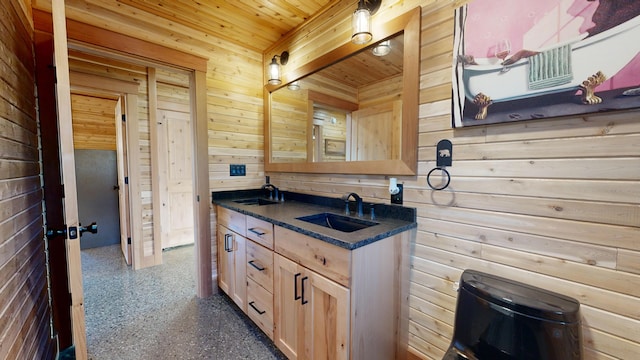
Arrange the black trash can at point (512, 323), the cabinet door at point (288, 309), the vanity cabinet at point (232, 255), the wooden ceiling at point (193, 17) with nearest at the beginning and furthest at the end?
1. the black trash can at point (512, 323)
2. the cabinet door at point (288, 309)
3. the wooden ceiling at point (193, 17)
4. the vanity cabinet at point (232, 255)

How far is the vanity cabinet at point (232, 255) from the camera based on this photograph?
73.4 inches

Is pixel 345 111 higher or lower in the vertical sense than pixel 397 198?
higher

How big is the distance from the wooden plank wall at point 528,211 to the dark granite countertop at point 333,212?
11 centimetres

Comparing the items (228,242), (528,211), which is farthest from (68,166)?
(528,211)

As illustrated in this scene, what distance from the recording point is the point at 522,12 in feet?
3.30

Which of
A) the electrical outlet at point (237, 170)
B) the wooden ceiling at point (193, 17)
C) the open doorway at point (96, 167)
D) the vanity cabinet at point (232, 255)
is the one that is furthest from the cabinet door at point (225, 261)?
the open doorway at point (96, 167)

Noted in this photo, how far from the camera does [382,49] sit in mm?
1542

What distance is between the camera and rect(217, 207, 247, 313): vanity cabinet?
6.12ft

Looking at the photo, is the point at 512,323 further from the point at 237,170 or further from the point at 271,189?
the point at 237,170

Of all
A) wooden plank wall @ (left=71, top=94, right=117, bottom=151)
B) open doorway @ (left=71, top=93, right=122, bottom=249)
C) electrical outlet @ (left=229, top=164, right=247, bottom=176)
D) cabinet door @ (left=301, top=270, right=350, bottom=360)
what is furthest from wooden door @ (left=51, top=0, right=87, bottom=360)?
wooden plank wall @ (left=71, top=94, right=117, bottom=151)

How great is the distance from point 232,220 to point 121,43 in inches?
62.0

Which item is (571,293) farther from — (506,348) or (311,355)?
(311,355)

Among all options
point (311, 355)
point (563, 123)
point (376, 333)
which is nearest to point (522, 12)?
point (563, 123)

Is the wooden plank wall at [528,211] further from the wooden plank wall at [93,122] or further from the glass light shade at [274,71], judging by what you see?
the wooden plank wall at [93,122]
